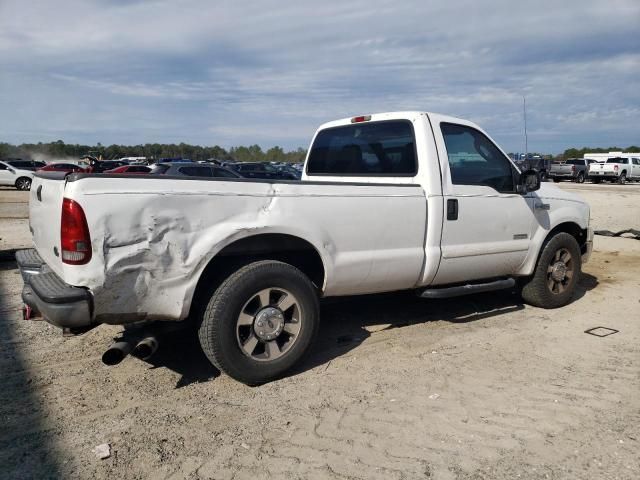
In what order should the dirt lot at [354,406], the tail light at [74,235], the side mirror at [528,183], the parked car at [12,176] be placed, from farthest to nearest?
1. the parked car at [12,176]
2. the side mirror at [528,183]
3. the tail light at [74,235]
4. the dirt lot at [354,406]

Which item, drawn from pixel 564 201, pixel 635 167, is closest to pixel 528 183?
pixel 564 201

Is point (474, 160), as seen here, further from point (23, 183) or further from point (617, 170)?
point (617, 170)

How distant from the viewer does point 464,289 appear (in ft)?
16.1

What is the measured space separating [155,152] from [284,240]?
96.6 meters

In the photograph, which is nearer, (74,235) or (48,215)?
(74,235)

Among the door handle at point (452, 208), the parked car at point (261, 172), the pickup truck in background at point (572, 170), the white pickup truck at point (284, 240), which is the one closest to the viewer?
the white pickup truck at point (284, 240)

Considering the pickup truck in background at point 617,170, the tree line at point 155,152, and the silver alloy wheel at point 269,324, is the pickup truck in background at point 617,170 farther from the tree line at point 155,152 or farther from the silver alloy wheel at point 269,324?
the tree line at point 155,152

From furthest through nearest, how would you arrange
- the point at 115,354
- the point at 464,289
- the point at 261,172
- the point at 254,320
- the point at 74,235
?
1. the point at 261,172
2. the point at 464,289
3. the point at 254,320
4. the point at 115,354
5. the point at 74,235

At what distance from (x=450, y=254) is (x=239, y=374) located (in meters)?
2.11

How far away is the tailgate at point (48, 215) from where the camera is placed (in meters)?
3.30

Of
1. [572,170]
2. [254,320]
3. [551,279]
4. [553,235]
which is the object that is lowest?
[551,279]

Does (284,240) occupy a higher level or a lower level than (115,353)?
higher

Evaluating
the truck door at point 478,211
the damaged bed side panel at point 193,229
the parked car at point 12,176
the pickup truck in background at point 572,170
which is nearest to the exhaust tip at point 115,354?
the damaged bed side panel at point 193,229

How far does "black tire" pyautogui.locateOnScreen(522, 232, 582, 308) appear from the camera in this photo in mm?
5645
